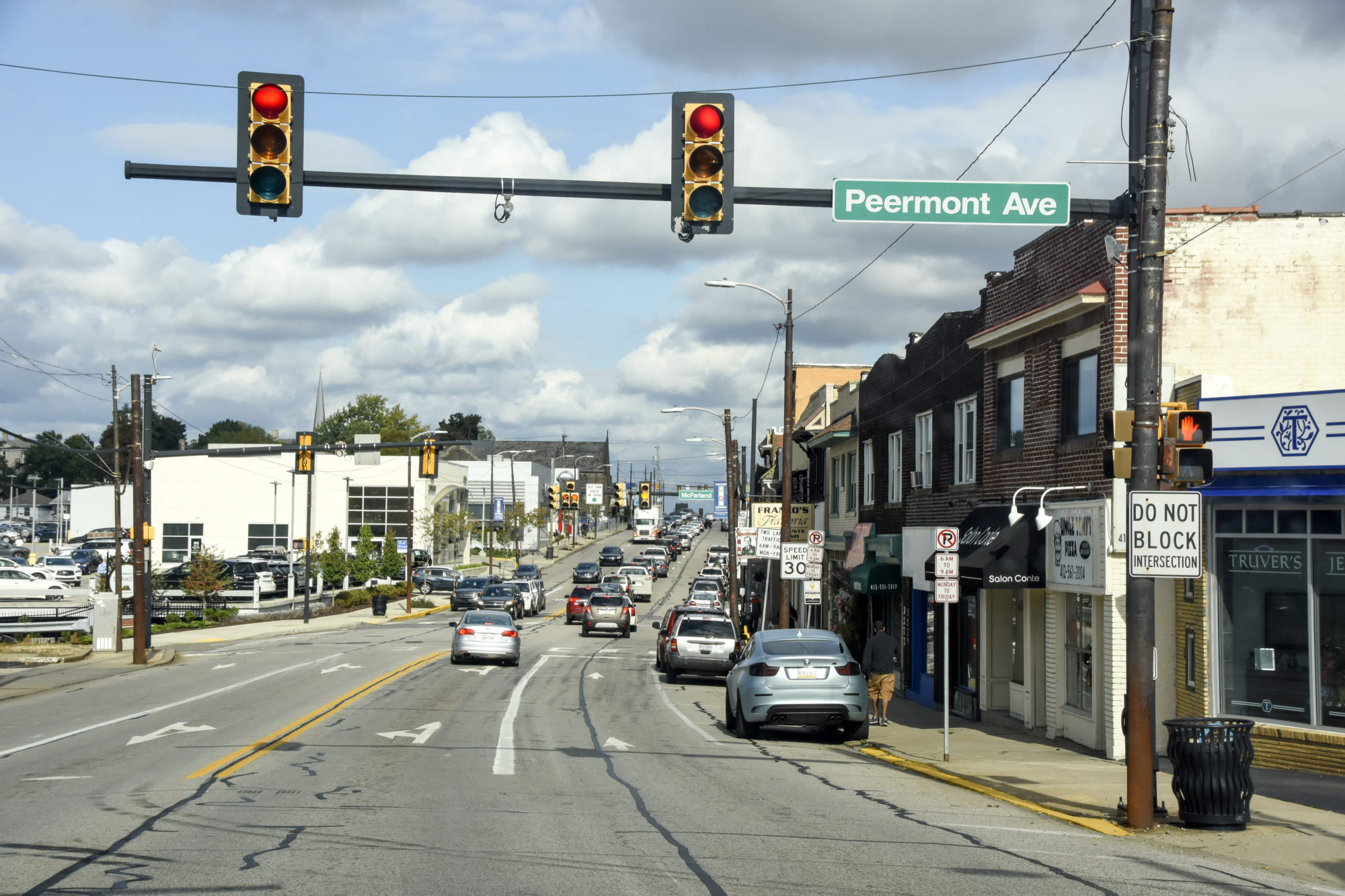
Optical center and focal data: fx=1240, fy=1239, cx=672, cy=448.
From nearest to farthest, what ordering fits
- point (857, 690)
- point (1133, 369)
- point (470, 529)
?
point (1133, 369) < point (857, 690) < point (470, 529)

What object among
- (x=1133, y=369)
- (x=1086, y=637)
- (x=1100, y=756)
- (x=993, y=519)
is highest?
(x=1133, y=369)

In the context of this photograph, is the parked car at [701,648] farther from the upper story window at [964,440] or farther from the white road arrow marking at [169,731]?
the white road arrow marking at [169,731]

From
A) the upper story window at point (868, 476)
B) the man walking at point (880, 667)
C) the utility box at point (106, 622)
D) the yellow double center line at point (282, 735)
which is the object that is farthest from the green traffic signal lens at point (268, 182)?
the utility box at point (106, 622)

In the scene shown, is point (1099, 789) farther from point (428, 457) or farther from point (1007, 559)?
point (428, 457)

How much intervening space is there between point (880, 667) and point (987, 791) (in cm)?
679

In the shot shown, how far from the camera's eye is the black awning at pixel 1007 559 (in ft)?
63.2

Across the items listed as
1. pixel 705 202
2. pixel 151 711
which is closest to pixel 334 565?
pixel 151 711

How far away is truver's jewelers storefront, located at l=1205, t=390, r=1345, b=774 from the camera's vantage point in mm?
14594

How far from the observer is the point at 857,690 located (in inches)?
699

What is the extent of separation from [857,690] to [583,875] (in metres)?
9.83

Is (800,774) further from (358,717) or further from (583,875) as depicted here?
(358,717)

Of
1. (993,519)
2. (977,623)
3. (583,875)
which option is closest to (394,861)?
(583,875)

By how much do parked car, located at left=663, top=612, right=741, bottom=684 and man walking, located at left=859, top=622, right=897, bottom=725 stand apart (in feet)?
26.7

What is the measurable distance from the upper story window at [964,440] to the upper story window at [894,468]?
5095mm
